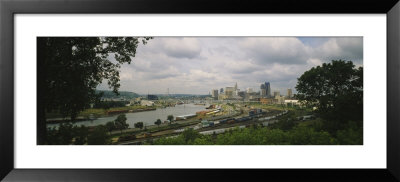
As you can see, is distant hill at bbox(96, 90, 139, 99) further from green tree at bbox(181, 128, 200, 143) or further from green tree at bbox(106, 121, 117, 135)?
green tree at bbox(181, 128, 200, 143)

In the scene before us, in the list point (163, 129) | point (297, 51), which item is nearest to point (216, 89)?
point (163, 129)

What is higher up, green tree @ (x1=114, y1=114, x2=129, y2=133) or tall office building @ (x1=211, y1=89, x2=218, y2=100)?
tall office building @ (x1=211, y1=89, x2=218, y2=100)

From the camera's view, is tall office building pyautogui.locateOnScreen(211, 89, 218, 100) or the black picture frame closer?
the black picture frame

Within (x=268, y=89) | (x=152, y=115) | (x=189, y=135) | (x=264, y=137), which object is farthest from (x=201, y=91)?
(x=264, y=137)

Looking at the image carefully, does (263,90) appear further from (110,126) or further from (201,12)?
(110,126)

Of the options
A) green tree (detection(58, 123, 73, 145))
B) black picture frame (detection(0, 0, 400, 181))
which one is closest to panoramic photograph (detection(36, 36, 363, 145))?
green tree (detection(58, 123, 73, 145))
